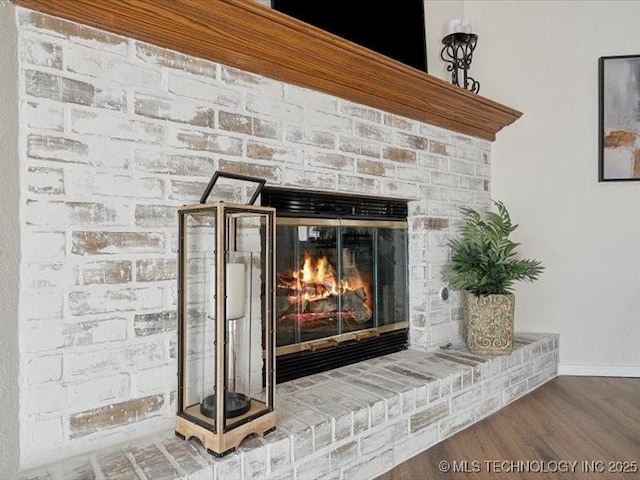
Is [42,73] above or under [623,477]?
above

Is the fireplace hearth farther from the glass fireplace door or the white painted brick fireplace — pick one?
the white painted brick fireplace

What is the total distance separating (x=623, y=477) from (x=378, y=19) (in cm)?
223

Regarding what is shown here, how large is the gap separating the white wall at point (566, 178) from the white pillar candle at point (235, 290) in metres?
2.13

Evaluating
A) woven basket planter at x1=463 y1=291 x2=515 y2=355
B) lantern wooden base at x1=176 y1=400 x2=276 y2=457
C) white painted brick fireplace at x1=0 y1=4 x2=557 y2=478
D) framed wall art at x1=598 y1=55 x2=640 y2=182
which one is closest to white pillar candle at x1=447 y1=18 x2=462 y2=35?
framed wall art at x1=598 y1=55 x2=640 y2=182

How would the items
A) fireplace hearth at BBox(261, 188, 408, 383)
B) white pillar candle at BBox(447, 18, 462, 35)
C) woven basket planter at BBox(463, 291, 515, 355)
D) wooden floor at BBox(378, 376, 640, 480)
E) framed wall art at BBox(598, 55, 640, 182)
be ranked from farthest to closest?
framed wall art at BBox(598, 55, 640, 182)
white pillar candle at BBox(447, 18, 462, 35)
woven basket planter at BBox(463, 291, 515, 355)
fireplace hearth at BBox(261, 188, 408, 383)
wooden floor at BBox(378, 376, 640, 480)

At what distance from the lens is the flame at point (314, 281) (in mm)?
1928

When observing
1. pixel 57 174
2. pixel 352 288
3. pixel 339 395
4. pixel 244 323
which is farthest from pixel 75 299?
pixel 352 288

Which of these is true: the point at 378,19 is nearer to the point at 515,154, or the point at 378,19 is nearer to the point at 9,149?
the point at 515,154

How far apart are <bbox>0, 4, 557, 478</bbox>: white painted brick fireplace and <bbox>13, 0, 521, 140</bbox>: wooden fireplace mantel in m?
0.04

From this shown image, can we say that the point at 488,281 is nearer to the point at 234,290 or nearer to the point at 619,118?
the point at 619,118

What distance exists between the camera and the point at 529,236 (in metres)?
2.84

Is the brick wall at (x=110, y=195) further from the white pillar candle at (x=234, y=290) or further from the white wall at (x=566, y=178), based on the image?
the white wall at (x=566, y=178)

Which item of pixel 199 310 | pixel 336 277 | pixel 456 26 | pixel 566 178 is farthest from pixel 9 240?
pixel 566 178

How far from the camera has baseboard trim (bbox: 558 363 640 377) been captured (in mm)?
2693
